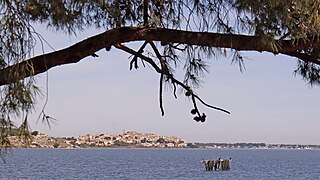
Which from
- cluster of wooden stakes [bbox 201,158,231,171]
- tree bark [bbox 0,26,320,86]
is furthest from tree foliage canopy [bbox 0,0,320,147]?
cluster of wooden stakes [bbox 201,158,231,171]

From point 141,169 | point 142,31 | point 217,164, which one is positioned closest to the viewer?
point 142,31

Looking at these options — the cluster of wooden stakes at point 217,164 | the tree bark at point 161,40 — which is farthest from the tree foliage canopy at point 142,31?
the cluster of wooden stakes at point 217,164

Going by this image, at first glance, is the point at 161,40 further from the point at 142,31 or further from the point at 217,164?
the point at 217,164

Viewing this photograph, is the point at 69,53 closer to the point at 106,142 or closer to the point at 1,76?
the point at 1,76

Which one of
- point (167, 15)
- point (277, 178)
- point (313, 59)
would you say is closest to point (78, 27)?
point (167, 15)

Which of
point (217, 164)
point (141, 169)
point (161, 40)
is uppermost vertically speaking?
point (217, 164)

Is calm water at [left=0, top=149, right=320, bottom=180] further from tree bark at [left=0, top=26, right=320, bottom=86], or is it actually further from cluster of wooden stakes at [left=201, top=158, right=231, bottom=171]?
cluster of wooden stakes at [left=201, top=158, right=231, bottom=171]

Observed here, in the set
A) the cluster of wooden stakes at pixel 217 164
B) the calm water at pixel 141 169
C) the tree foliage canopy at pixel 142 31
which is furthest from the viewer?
the cluster of wooden stakes at pixel 217 164

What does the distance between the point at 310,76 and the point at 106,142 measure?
8880 centimetres

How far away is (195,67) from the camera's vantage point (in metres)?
3.70

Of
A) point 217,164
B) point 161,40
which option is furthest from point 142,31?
point 217,164

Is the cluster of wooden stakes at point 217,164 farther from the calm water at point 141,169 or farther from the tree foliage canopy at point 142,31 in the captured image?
the tree foliage canopy at point 142,31

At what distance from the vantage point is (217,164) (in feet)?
138

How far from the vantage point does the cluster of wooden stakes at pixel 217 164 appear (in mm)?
41375
